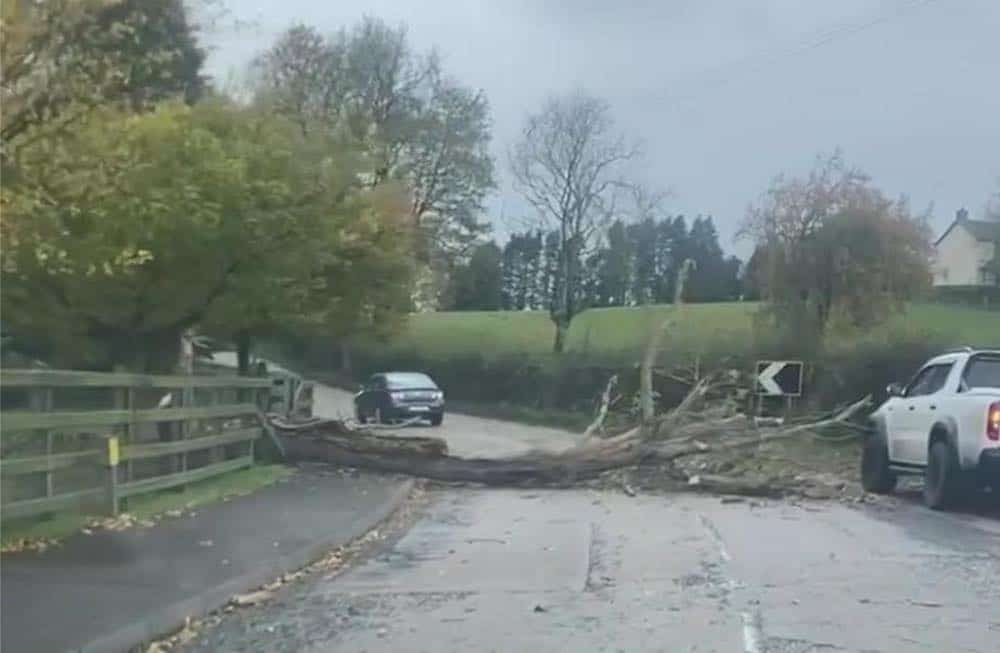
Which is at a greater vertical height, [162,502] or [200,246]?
[200,246]

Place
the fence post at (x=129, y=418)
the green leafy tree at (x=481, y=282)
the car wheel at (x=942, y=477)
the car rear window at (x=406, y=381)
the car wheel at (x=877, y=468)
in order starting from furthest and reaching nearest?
the green leafy tree at (x=481, y=282), the car rear window at (x=406, y=381), the car wheel at (x=877, y=468), the car wheel at (x=942, y=477), the fence post at (x=129, y=418)

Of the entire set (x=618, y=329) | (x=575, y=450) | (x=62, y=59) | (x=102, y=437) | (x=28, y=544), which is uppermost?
(x=62, y=59)

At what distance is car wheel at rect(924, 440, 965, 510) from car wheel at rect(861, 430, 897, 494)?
2161mm

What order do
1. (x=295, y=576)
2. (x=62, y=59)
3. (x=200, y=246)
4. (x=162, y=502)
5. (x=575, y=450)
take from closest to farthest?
(x=295, y=576) → (x=62, y=59) → (x=162, y=502) → (x=200, y=246) → (x=575, y=450)

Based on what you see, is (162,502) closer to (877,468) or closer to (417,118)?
(877,468)

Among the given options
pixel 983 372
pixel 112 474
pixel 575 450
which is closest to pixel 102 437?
pixel 112 474

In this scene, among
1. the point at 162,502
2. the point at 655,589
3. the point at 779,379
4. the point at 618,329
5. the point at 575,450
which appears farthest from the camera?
the point at 618,329

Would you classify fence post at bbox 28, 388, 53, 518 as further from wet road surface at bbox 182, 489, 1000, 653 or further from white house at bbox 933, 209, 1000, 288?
white house at bbox 933, 209, 1000, 288

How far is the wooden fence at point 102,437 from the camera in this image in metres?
13.0

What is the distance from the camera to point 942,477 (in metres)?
19.5

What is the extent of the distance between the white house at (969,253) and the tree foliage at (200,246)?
34417 mm

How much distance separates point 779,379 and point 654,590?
59.0 feet

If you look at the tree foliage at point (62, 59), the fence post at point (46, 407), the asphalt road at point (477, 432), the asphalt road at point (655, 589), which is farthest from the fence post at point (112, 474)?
the asphalt road at point (477, 432)

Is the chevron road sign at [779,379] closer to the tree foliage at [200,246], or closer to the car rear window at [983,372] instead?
the tree foliage at [200,246]
